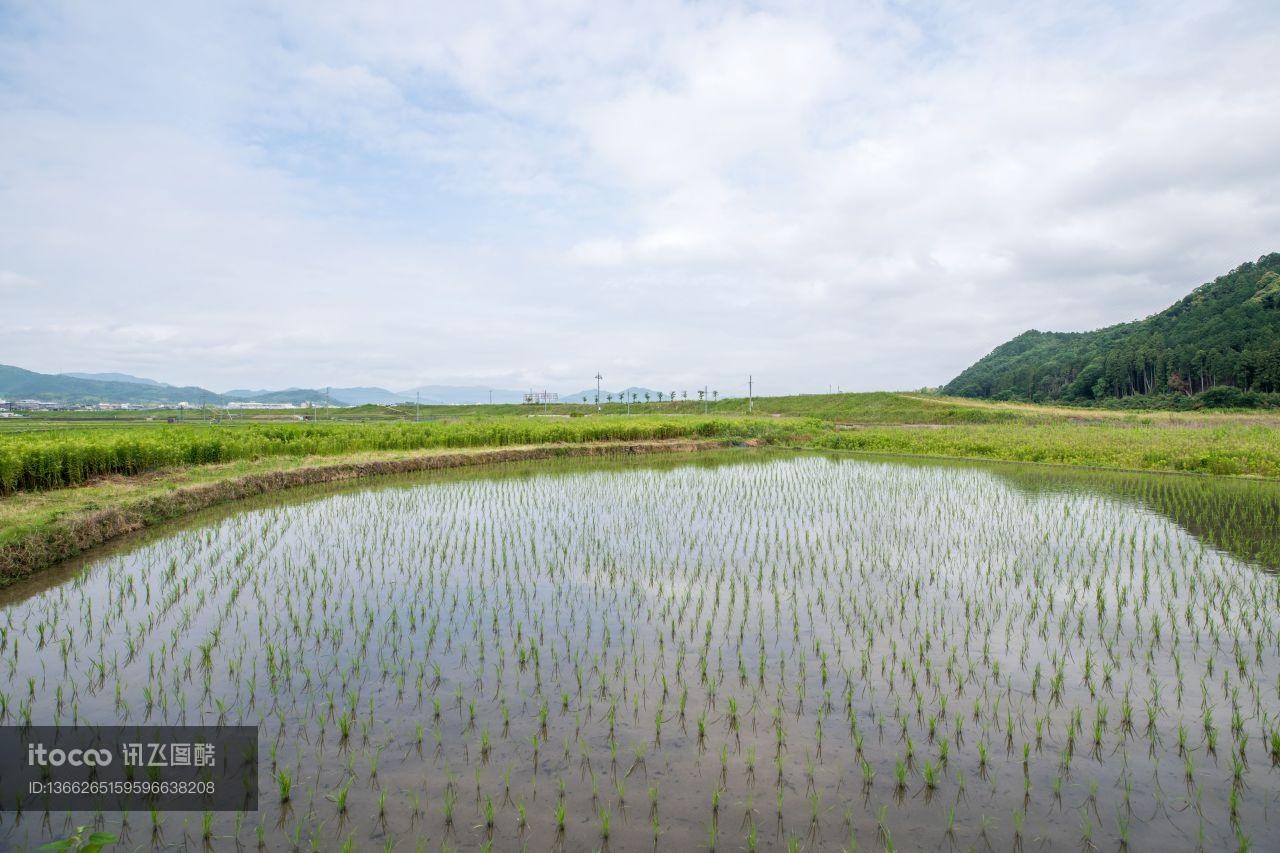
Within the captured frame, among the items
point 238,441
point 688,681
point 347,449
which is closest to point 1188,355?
point 347,449

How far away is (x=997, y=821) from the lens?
3.21m

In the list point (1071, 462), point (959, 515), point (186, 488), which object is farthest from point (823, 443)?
point (186, 488)

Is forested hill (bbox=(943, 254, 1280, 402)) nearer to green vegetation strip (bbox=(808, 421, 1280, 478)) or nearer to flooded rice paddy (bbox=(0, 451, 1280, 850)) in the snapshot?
green vegetation strip (bbox=(808, 421, 1280, 478))

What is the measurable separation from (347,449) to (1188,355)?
62042 millimetres

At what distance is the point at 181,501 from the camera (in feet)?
36.8

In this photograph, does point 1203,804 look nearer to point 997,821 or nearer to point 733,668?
point 997,821

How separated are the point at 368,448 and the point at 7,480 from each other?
1020 centimetres

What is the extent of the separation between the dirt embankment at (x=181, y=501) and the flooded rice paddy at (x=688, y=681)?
21.1 inches

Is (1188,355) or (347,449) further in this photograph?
(1188,355)

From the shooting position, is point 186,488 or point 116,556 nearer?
point 116,556

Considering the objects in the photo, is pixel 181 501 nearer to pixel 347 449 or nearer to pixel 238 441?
pixel 238 441

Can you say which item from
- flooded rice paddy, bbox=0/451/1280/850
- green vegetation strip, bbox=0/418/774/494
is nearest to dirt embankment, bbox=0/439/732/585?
flooded rice paddy, bbox=0/451/1280/850

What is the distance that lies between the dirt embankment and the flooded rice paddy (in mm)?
535

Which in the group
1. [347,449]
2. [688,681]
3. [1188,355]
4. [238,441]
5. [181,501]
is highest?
[1188,355]
